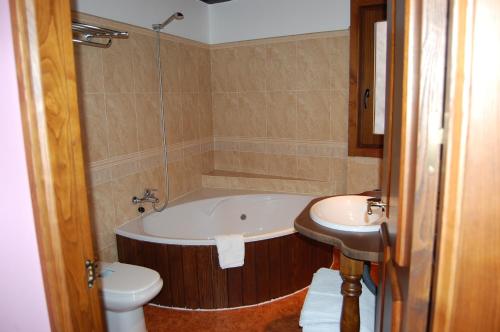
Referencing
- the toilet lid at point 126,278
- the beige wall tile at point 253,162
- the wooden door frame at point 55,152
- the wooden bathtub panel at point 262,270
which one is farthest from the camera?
the beige wall tile at point 253,162

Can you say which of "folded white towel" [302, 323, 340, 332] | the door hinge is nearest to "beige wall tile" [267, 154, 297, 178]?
"folded white towel" [302, 323, 340, 332]

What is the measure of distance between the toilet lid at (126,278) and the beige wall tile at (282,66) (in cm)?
226

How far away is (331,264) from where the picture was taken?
3.13 meters

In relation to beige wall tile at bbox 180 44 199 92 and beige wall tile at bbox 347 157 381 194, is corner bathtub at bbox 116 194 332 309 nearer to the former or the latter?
beige wall tile at bbox 347 157 381 194

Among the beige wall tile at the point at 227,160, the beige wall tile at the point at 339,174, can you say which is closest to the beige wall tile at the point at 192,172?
the beige wall tile at the point at 227,160

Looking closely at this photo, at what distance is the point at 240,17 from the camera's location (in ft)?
12.3

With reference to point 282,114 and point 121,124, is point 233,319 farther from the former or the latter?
point 282,114

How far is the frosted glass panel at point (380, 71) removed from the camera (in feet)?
4.54

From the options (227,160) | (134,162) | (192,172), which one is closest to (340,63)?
(227,160)

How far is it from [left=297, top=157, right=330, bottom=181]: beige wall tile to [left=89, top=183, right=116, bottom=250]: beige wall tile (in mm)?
1872

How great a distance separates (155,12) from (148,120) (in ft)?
3.04

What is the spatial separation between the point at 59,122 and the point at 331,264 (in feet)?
8.81

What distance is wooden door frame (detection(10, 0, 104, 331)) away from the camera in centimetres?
85

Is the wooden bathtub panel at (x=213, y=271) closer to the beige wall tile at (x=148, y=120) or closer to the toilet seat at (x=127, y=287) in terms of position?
the toilet seat at (x=127, y=287)
